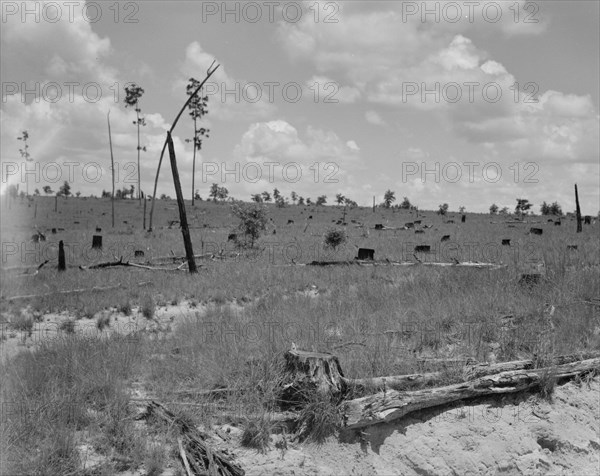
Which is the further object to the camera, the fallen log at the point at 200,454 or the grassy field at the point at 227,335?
the grassy field at the point at 227,335

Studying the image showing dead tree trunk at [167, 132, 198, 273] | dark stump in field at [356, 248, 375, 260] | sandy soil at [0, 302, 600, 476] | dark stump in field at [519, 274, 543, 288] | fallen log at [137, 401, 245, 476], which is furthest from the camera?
dark stump in field at [356, 248, 375, 260]

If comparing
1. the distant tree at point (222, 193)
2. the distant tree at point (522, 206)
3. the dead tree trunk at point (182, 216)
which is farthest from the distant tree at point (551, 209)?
the dead tree trunk at point (182, 216)

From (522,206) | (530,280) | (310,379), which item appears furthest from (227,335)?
(522,206)

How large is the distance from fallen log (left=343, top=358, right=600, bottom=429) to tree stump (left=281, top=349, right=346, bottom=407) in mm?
256

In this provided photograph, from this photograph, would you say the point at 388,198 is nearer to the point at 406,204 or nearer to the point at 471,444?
the point at 406,204

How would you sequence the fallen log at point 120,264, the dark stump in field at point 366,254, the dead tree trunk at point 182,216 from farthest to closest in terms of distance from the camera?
the dark stump in field at point 366,254
the fallen log at point 120,264
the dead tree trunk at point 182,216

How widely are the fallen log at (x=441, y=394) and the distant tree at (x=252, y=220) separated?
19301mm

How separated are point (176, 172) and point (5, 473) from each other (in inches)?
563

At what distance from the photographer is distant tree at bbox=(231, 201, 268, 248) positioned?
25750 millimetres

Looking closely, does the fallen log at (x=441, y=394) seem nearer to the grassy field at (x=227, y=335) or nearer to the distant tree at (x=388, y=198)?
the grassy field at (x=227, y=335)

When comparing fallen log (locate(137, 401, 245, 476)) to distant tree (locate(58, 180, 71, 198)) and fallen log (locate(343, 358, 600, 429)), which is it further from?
distant tree (locate(58, 180, 71, 198))

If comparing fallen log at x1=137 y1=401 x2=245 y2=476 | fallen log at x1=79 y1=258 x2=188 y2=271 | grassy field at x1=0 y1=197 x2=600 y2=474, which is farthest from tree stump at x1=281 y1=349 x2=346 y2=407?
fallen log at x1=79 y1=258 x2=188 y2=271

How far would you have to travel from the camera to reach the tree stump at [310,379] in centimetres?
559

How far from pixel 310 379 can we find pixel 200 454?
1.42m
